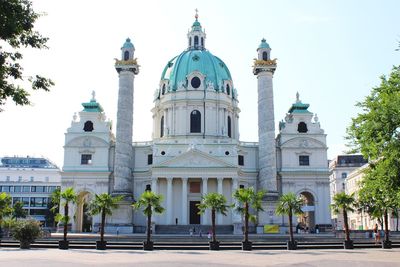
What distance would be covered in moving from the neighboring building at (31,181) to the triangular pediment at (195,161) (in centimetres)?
4716

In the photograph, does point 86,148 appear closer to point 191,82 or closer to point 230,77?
Result: point 191,82

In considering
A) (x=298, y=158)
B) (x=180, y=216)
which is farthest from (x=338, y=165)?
(x=180, y=216)

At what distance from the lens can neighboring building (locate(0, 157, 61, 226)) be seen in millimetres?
107188

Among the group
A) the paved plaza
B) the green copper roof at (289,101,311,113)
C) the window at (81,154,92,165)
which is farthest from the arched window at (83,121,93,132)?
the paved plaza

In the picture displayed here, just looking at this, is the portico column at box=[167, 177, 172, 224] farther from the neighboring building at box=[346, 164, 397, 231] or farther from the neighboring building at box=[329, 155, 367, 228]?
the neighboring building at box=[329, 155, 367, 228]

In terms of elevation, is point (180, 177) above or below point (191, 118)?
below

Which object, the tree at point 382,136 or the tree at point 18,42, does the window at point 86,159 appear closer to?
the tree at point 382,136

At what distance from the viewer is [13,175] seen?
4476 inches

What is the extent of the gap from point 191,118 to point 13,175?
57219 mm

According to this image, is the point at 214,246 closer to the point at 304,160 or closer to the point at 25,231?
the point at 25,231

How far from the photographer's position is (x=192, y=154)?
69750 millimetres

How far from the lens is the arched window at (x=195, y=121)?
7912 cm

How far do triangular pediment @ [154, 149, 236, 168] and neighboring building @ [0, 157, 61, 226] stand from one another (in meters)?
47.2

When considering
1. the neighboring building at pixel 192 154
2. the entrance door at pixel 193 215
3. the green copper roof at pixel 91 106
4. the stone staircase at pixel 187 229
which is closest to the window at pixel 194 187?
the neighboring building at pixel 192 154
